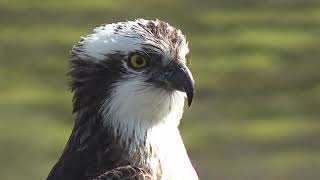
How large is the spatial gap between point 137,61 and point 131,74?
11cm

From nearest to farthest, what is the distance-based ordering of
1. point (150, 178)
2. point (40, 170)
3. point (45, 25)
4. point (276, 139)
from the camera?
point (150, 178) → point (40, 170) → point (276, 139) → point (45, 25)

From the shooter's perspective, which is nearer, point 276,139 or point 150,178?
point 150,178

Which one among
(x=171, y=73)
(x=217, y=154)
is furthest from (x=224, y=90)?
(x=171, y=73)

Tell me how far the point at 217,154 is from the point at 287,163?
3.34ft

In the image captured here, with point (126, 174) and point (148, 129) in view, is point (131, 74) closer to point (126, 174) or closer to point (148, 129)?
point (148, 129)

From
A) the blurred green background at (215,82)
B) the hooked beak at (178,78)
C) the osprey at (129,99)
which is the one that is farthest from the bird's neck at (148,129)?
the blurred green background at (215,82)

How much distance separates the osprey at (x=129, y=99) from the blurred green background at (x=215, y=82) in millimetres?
8167

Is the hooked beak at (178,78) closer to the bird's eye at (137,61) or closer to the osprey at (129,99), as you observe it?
the osprey at (129,99)

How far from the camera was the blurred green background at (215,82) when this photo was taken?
1828 cm

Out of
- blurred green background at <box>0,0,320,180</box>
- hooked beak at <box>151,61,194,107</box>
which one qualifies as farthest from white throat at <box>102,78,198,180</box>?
blurred green background at <box>0,0,320,180</box>

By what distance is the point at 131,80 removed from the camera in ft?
28.5

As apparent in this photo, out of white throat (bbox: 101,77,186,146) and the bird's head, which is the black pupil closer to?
the bird's head

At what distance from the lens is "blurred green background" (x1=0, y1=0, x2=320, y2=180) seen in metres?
18.3

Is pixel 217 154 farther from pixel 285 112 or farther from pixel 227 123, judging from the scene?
pixel 285 112
